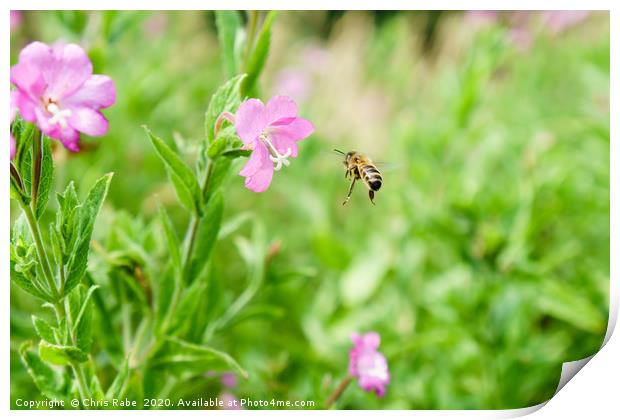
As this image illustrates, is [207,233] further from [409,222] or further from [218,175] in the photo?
[409,222]

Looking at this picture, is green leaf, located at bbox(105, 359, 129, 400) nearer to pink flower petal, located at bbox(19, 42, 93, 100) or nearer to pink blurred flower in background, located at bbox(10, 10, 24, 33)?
pink flower petal, located at bbox(19, 42, 93, 100)

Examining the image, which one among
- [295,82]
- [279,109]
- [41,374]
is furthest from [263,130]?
[295,82]

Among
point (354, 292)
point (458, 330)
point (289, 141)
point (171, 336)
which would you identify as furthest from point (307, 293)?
point (289, 141)

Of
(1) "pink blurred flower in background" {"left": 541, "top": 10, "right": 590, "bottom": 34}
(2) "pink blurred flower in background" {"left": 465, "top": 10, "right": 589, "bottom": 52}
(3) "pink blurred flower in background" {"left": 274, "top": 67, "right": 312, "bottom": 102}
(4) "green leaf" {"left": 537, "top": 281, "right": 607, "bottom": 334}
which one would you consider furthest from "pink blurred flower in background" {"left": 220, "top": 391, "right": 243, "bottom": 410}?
(3) "pink blurred flower in background" {"left": 274, "top": 67, "right": 312, "bottom": 102}

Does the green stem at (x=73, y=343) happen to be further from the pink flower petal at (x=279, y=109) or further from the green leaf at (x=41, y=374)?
the pink flower petal at (x=279, y=109)

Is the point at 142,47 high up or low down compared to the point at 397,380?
up
